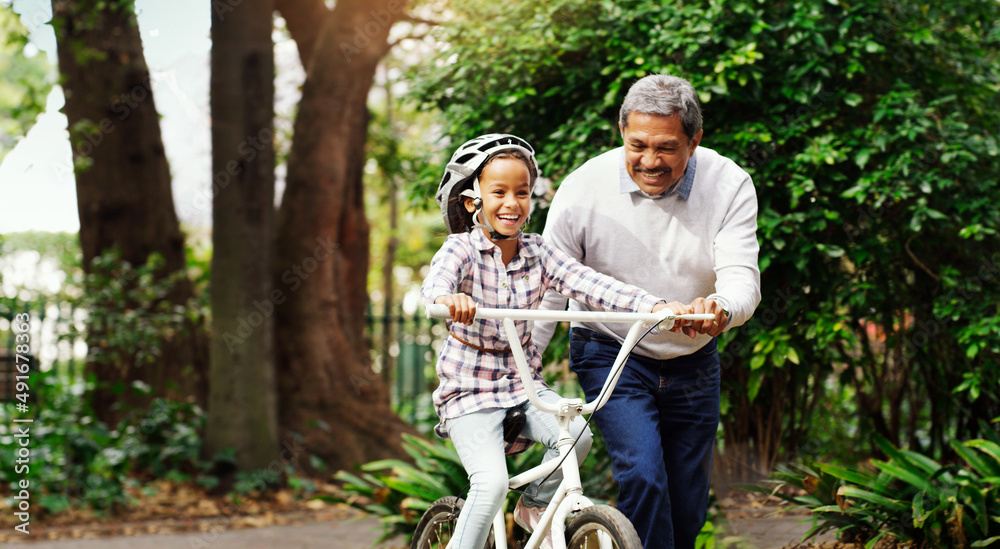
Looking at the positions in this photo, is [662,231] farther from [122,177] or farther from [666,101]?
[122,177]

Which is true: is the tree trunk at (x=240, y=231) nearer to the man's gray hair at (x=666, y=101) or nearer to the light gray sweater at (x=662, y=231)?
the light gray sweater at (x=662, y=231)

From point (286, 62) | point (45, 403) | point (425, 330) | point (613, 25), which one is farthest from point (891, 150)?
point (286, 62)

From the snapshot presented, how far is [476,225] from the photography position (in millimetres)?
2484

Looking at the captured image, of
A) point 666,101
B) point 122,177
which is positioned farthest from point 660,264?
point 122,177

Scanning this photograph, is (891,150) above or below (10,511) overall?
above

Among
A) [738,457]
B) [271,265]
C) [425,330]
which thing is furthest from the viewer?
[425,330]

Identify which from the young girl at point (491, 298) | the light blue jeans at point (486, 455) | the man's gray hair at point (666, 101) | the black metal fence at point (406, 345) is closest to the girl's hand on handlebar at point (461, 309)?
the young girl at point (491, 298)

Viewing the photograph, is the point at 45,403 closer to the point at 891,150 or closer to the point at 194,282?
the point at 194,282

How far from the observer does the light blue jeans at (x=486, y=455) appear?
93.7 inches

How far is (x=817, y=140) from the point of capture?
158 inches

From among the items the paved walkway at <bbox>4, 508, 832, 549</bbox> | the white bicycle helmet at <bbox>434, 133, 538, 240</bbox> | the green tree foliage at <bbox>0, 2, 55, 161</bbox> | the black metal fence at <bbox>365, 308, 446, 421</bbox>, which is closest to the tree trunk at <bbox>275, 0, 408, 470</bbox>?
the black metal fence at <bbox>365, 308, 446, 421</bbox>

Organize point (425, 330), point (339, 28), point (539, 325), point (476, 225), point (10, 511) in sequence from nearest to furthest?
point (476, 225) → point (539, 325) → point (10, 511) → point (339, 28) → point (425, 330)

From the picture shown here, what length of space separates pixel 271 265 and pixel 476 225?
185 inches

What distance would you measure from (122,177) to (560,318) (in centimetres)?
619
